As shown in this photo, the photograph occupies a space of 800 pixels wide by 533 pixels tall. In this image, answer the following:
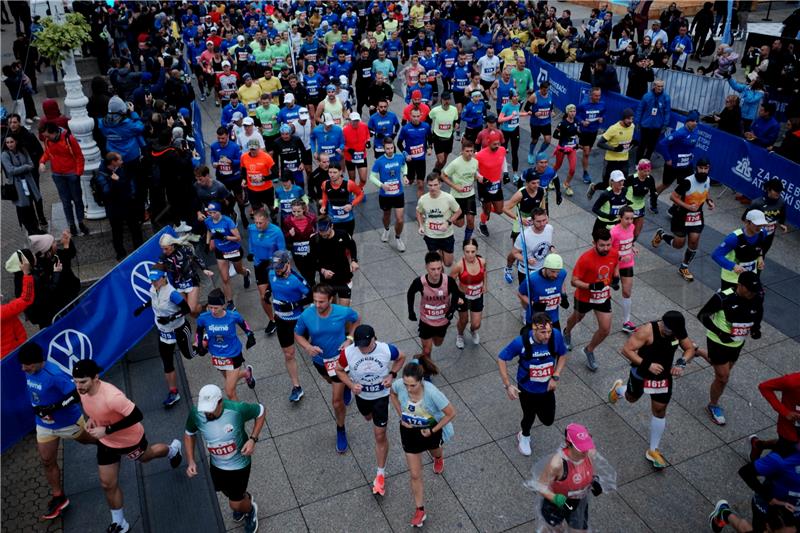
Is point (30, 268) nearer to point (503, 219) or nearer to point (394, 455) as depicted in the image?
point (394, 455)

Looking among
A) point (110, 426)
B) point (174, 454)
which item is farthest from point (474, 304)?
point (110, 426)

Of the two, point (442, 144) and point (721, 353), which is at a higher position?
point (442, 144)

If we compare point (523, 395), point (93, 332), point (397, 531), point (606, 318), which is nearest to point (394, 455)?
point (397, 531)

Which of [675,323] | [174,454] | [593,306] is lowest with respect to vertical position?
[174,454]

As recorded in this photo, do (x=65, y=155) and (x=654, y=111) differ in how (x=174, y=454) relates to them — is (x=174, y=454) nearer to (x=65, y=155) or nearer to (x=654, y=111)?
(x=65, y=155)

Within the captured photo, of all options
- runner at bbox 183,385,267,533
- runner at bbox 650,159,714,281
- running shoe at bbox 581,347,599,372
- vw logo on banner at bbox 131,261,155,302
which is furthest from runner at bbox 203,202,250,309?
runner at bbox 650,159,714,281

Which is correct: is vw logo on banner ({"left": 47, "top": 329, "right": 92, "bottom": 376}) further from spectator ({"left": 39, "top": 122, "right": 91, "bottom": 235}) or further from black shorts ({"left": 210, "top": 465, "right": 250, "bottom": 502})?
spectator ({"left": 39, "top": 122, "right": 91, "bottom": 235})

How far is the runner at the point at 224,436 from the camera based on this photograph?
18.1ft

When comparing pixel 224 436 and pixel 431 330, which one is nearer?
pixel 224 436

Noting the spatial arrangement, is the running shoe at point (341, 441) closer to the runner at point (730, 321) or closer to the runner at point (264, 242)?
the runner at point (264, 242)

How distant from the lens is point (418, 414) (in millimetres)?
Result: 5828

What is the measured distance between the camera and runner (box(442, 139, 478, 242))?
10.5 meters

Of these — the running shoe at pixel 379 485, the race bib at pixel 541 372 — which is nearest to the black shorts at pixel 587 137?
the race bib at pixel 541 372

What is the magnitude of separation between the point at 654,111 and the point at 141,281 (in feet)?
34.8
